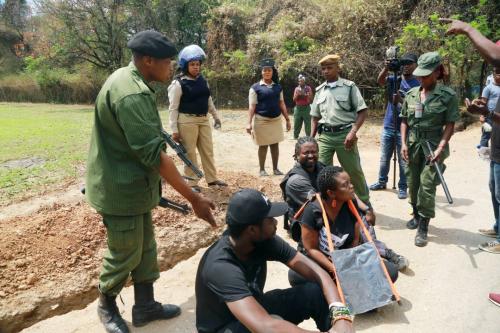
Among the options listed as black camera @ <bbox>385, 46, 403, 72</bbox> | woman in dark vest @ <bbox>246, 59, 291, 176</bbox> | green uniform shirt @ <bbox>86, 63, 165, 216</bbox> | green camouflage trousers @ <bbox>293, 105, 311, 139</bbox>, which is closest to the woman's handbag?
green uniform shirt @ <bbox>86, 63, 165, 216</bbox>

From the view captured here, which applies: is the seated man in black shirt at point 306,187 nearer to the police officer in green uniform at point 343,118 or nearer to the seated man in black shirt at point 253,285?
the police officer in green uniform at point 343,118

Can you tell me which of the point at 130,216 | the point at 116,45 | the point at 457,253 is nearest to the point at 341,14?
the point at 457,253

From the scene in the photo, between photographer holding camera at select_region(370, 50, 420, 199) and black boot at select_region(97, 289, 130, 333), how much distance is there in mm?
4089

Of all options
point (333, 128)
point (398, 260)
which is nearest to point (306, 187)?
point (398, 260)

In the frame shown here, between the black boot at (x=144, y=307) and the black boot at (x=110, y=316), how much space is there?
0.12 m

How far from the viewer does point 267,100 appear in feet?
21.4

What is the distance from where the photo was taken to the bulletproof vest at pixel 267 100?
6.51 m

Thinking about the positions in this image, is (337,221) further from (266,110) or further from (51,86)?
(51,86)

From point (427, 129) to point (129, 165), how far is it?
10.4 ft

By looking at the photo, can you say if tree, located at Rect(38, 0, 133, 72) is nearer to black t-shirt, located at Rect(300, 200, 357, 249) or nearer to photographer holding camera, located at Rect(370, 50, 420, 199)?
photographer holding camera, located at Rect(370, 50, 420, 199)

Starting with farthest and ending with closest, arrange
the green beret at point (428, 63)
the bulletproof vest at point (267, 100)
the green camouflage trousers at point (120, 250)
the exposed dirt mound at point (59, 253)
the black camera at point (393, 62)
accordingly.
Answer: the bulletproof vest at point (267, 100) → the black camera at point (393, 62) → the green beret at point (428, 63) → the exposed dirt mound at point (59, 253) → the green camouflage trousers at point (120, 250)

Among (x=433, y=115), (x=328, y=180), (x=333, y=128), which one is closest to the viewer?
(x=328, y=180)

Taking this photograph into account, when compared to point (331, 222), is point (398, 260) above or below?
below

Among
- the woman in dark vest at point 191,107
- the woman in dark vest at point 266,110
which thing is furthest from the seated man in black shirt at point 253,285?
the woman in dark vest at point 266,110
